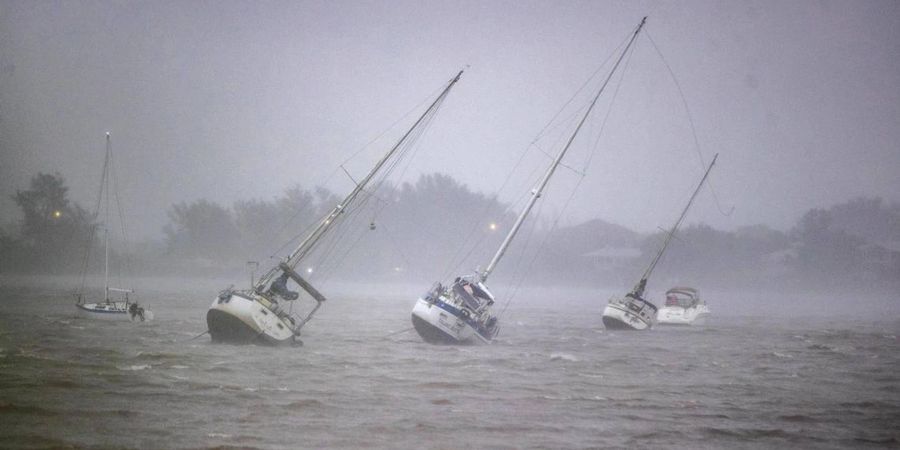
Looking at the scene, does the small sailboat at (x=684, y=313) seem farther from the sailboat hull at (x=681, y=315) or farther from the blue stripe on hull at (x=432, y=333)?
the blue stripe on hull at (x=432, y=333)

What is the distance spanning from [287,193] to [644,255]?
8279 centimetres

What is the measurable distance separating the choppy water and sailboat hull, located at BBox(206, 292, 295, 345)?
2.06ft

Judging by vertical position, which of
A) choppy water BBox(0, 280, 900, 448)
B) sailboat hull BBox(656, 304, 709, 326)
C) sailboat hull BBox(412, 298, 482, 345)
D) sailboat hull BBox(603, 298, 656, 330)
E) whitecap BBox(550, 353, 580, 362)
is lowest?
choppy water BBox(0, 280, 900, 448)

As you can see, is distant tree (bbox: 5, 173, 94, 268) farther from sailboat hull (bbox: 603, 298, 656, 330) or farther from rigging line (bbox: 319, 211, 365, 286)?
sailboat hull (bbox: 603, 298, 656, 330)

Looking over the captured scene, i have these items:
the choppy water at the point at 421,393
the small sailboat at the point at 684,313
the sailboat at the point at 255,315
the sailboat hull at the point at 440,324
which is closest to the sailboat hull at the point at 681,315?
the small sailboat at the point at 684,313

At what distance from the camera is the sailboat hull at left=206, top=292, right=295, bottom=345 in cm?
3256

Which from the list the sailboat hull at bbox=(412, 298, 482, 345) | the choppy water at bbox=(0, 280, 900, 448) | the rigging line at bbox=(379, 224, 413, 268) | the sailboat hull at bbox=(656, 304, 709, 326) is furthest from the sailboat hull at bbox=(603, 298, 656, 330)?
the rigging line at bbox=(379, 224, 413, 268)

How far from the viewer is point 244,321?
3262 cm

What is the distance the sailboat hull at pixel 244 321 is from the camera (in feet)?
107

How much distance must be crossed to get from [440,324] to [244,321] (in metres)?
10.9

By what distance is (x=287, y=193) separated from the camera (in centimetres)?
16450

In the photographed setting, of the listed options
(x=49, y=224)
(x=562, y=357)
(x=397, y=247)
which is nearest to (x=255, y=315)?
(x=562, y=357)

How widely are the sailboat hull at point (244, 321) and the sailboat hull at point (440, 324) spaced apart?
798 centimetres

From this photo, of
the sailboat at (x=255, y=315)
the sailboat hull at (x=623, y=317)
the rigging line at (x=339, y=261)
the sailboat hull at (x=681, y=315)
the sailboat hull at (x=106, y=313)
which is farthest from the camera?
the rigging line at (x=339, y=261)
